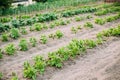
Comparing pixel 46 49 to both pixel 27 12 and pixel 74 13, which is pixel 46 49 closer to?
pixel 74 13

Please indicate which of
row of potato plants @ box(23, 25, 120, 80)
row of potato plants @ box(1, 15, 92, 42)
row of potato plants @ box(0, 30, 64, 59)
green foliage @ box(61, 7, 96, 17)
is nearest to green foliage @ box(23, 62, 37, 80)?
row of potato plants @ box(23, 25, 120, 80)

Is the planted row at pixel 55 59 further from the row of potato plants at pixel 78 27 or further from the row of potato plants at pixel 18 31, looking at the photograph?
the row of potato plants at pixel 18 31

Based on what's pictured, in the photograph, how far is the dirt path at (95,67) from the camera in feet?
26.6

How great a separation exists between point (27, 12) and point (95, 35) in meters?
12.8

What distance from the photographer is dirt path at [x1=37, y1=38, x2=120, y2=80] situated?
8102 mm

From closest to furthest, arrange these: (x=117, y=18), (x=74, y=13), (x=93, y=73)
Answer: (x=93, y=73), (x=117, y=18), (x=74, y=13)

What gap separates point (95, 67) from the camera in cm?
891

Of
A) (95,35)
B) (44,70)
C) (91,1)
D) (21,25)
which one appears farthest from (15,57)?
(91,1)

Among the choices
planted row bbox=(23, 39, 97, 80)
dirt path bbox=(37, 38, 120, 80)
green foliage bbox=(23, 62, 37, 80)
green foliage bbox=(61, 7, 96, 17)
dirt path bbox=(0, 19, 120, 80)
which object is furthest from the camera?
green foliage bbox=(61, 7, 96, 17)

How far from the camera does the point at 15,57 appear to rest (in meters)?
9.81

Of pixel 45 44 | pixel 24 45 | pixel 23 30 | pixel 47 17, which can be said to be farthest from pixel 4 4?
pixel 24 45

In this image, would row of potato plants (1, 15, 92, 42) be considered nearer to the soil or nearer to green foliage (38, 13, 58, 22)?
the soil

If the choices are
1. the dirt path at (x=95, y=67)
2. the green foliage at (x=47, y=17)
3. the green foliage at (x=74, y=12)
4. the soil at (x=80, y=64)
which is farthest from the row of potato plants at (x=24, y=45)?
the green foliage at (x=74, y=12)

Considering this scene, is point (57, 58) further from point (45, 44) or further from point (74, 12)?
point (74, 12)
